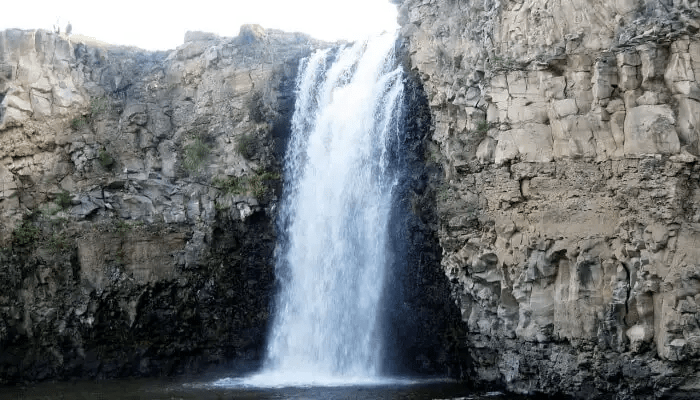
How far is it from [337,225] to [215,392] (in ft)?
21.1

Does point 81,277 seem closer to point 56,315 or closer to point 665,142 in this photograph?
point 56,315

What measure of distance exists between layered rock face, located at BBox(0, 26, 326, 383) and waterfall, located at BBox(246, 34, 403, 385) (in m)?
0.84

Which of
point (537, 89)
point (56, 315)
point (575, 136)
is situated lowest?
point (56, 315)

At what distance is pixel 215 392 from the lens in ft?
64.5

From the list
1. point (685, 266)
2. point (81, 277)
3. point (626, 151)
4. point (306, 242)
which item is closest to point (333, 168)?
point (306, 242)

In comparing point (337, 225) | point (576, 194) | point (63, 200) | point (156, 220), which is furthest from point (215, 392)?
point (576, 194)

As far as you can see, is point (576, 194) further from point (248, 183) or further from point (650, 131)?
point (248, 183)

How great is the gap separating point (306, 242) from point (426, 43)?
7.21 metres

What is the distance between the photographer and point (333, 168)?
2422 centimetres

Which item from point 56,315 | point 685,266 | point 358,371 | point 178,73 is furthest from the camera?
point 178,73

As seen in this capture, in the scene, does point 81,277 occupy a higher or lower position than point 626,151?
lower

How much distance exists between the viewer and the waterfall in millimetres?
22172

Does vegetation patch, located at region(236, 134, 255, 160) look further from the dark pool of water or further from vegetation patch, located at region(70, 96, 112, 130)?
the dark pool of water

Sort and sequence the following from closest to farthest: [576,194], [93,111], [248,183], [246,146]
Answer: [576,194] < [248,183] < [246,146] < [93,111]
